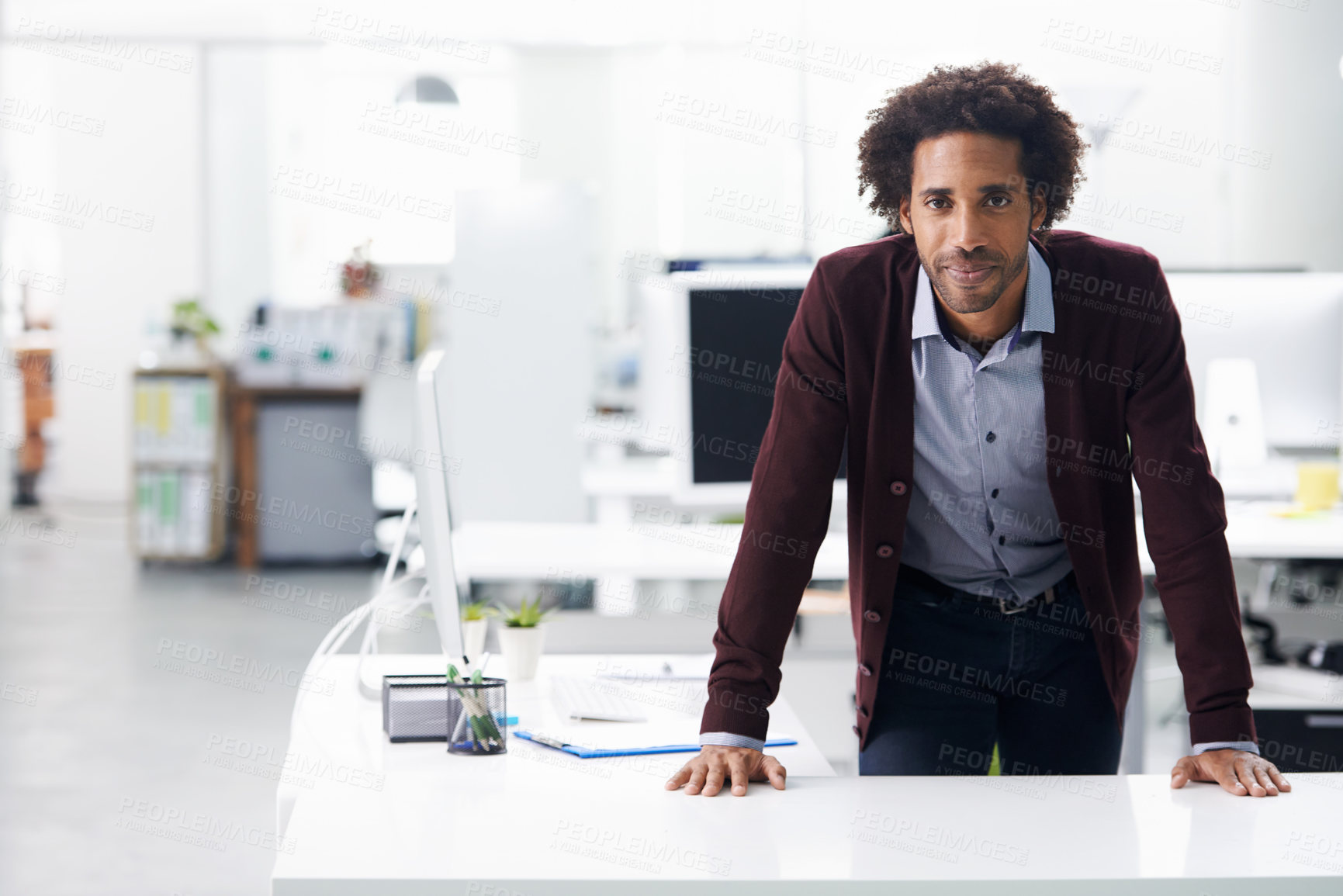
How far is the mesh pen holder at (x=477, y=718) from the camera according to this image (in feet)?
4.71

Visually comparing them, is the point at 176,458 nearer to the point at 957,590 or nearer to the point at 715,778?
the point at 957,590

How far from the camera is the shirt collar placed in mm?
1479

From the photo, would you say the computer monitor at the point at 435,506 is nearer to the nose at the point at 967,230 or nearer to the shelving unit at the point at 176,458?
the nose at the point at 967,230

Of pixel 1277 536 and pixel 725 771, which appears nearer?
pixel 725 771

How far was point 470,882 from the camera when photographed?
1.05 meters

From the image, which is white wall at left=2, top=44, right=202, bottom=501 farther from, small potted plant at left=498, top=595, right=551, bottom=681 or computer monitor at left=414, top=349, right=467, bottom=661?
computer monitor at left=414, top=349, right=467, bottom=661

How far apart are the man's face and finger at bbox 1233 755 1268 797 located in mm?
530

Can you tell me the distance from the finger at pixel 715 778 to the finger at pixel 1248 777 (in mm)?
510

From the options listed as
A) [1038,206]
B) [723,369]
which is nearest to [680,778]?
[1038,206]

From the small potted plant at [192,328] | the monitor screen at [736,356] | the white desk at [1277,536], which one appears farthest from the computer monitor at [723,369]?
the small potted plant at [192,328]

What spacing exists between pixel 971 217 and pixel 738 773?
24.7 inches

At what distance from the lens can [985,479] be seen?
1.51 m

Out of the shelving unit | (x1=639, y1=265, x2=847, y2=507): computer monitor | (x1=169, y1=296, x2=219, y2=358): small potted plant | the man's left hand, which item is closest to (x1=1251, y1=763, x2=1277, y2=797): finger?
the man's left hand

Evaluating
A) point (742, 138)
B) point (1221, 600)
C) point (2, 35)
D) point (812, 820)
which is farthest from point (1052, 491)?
point (2, 35)
